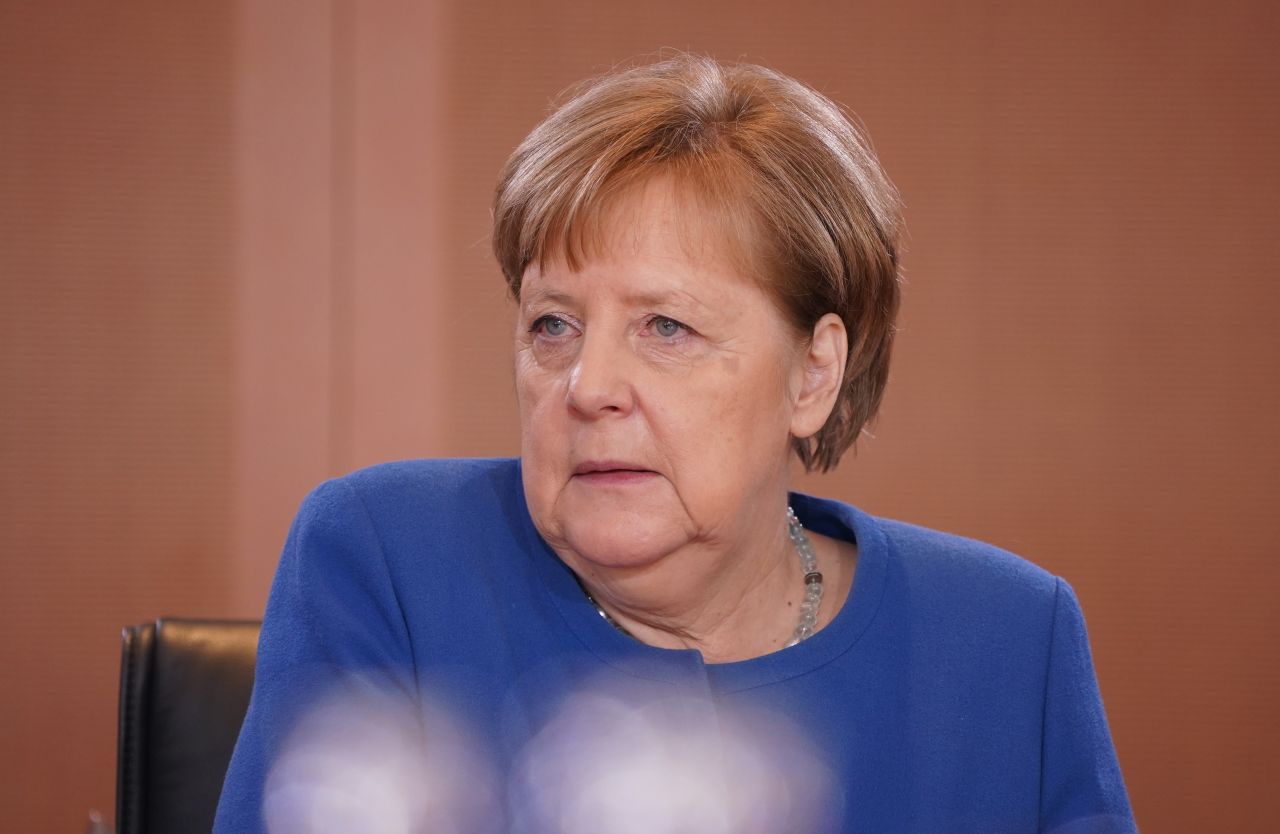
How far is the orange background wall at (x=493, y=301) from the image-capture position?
3.09 metres

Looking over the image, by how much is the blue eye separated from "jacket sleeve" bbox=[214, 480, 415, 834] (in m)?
0.39

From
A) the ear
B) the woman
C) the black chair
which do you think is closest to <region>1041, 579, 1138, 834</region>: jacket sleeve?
the woman

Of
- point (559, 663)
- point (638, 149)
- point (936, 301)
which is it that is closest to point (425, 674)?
point (559, 663)

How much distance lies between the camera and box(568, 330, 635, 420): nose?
1271 mm

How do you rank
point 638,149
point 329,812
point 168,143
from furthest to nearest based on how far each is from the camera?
point 168,143 < point 638,149 < point 329,812

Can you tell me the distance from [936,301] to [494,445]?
1.14 metres

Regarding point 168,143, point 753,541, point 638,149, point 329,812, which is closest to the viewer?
point 329,812

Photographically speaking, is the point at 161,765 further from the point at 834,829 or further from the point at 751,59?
the point at 751,59

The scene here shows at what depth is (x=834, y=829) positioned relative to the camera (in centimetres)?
139

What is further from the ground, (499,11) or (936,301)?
(499,11)

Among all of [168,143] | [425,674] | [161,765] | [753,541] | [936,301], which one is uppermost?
[168,143]

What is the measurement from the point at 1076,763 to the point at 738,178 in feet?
2.50

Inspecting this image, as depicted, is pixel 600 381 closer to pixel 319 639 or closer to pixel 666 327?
pixel 666 327

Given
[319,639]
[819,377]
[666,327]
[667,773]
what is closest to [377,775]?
[319,639]
